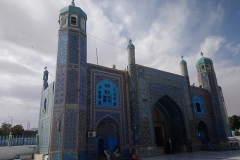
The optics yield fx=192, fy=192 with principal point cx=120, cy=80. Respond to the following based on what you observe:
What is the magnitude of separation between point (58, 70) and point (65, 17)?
12.9ft

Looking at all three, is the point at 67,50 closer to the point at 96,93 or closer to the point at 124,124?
the point at 96,93

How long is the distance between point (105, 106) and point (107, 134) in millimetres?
1813

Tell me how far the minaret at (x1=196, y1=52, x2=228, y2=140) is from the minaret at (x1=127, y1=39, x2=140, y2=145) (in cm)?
1000

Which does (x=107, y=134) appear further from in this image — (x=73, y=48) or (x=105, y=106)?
(x=73, y=48)

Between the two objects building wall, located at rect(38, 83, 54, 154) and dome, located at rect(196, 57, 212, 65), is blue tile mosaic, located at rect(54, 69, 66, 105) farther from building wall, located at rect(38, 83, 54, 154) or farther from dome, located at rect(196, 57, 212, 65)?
dome, located at rect(196, 57, 212, 65)

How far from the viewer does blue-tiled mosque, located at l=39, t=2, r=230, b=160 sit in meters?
10.2

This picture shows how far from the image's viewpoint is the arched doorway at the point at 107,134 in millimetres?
12102

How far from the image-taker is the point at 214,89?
66.1ft

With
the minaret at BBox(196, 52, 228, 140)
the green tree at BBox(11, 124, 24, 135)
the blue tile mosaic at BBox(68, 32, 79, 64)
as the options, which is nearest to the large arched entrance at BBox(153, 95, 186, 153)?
the minaret at BBox(196, 52, 228, 140)

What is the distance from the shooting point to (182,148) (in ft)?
50.1

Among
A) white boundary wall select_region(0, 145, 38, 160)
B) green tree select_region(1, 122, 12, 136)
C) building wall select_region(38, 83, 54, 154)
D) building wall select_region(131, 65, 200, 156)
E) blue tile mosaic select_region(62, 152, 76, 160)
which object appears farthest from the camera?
green tree select_region(1, 122, 12, 136)

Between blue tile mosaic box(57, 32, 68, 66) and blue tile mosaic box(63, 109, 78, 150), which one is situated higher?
blue tile mosaic box(57, 32, 68, 66)

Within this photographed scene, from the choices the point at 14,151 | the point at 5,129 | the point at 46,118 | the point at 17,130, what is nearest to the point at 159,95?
the point at 46,118

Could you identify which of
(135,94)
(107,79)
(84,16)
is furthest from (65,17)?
(135,94)
